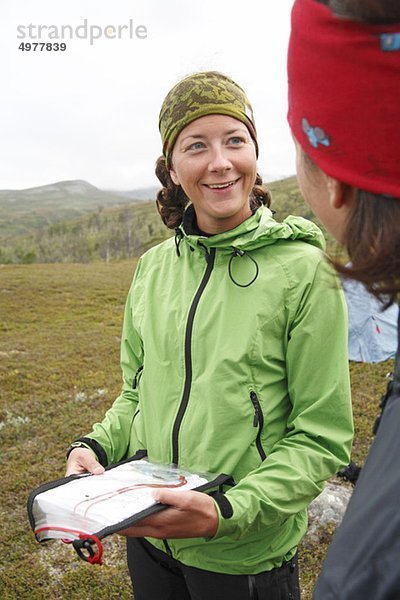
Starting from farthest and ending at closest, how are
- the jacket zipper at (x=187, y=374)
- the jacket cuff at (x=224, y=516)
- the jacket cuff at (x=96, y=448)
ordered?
the jacket cuff at (x=96, y=448)
the jacket zipper at (x=187, y=374)
the jacket cuff at (x=224, y=516)

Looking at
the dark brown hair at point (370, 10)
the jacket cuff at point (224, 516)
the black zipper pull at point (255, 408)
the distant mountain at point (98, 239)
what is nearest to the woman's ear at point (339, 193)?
the dark brown hair at point (370, 10)

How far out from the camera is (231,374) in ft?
8.21

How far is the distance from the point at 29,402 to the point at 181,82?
31.9ft

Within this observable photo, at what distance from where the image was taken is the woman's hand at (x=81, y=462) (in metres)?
2.76

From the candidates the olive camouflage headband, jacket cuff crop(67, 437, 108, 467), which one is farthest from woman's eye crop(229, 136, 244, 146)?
jacket cuff crop(67, 437, 108, 467)

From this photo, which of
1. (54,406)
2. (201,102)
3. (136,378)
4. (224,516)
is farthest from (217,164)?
(54,406)

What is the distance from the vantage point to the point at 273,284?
8.34 ft

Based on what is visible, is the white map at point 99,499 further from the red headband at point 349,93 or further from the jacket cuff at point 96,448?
the red headband at point 349,93

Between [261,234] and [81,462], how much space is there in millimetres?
1566

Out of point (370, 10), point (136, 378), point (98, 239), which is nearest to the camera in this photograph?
point (370, 10)

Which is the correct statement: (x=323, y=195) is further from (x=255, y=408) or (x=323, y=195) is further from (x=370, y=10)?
(x=255, y=408)

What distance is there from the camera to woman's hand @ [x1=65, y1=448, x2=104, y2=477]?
2.76 m

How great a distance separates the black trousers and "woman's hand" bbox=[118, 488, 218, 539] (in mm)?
619

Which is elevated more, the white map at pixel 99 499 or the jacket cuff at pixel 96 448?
the white map at pixel 99 499
